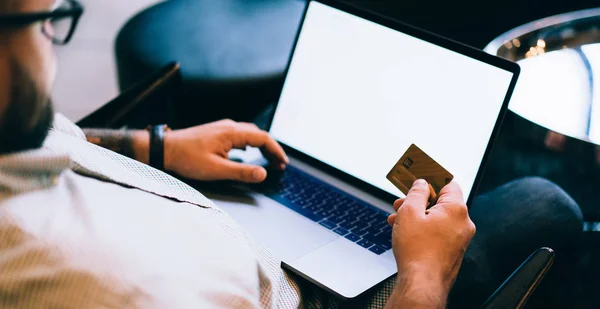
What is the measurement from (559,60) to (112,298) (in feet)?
4.00

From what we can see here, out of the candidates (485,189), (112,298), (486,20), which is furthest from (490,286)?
(486,20)

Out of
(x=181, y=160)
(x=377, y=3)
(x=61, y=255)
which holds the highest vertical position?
(x=377, y=3)

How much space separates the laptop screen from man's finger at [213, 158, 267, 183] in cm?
15

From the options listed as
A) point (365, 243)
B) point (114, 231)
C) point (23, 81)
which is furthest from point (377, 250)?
point (23, 81)

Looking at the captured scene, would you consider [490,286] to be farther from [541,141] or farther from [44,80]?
[44,80]

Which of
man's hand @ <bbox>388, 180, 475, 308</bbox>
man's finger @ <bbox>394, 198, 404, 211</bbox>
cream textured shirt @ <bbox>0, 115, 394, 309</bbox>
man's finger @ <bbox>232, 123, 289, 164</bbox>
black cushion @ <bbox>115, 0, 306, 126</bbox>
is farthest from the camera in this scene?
black cushion @ <bbox>115, 0, 306, 126</bbox>

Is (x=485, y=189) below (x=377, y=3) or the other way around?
below

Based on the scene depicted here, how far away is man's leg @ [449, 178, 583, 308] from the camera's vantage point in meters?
0.96

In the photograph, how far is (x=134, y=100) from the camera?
115 cm

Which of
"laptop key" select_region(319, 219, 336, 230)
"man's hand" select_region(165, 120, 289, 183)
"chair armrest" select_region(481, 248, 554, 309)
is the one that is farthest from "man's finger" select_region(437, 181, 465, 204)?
"man's hand" select_region(165, 120, 289, 183)

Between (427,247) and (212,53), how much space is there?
1.01m

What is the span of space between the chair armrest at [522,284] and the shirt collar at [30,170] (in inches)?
22.4

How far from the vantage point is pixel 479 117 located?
0.96 meters

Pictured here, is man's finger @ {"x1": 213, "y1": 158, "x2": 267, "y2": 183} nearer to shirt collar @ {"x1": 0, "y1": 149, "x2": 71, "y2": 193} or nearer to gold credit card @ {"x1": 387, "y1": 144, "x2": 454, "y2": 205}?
gold credit card @ {"x1": 387, "y1": 144, "x2": 454, "y2": 205}
